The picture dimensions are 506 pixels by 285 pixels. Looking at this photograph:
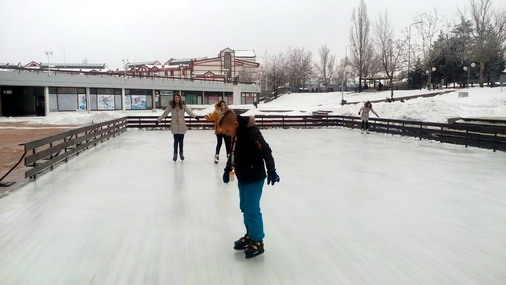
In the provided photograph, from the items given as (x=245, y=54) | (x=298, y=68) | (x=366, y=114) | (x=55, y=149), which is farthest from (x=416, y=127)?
(x=245, y=54)

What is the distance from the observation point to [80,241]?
4953 mm

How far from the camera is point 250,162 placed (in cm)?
432

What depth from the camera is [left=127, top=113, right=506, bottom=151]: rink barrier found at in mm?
14438

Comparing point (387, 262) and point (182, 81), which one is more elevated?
point (182, 81)

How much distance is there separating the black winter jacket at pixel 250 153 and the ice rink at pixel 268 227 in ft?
2.95

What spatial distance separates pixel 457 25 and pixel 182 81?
44.8 meters

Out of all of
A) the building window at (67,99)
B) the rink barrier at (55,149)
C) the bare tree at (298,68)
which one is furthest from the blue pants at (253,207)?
the bare tree at (298,68)

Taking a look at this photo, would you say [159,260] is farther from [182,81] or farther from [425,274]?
[182,81]

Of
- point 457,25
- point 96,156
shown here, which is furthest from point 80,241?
point 457,25

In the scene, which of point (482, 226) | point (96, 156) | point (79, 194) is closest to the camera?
point (482, 226)

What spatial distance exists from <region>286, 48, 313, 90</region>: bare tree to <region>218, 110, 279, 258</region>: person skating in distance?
7829 centimetres

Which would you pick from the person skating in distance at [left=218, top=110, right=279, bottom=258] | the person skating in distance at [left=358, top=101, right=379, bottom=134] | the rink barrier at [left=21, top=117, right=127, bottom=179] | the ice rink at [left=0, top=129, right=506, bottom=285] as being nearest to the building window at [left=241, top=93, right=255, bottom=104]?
the person skating in distance at [left=358, top=101, right=379, bottom=134]

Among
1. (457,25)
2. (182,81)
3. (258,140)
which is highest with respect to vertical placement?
(457,25)

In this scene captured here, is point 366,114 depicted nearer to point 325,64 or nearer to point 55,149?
point 55,149
